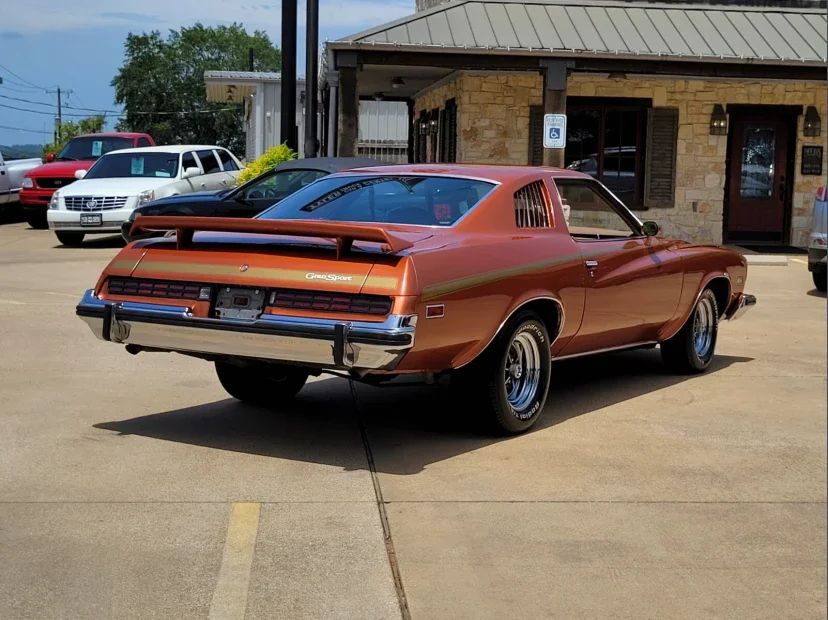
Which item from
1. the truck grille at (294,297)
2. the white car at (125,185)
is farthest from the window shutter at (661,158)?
the truck grille at (294,297)

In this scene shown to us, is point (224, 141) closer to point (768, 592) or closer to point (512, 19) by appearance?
point (512, 19)

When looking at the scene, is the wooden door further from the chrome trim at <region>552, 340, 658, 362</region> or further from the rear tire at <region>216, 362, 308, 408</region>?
the rear tire at <region>216, 362, 308, 408</region>

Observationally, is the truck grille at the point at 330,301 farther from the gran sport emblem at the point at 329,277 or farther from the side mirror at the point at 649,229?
the side mirror at the point at 649,229

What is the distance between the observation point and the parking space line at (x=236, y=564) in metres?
4.02

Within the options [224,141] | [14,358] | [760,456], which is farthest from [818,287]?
[224,141]

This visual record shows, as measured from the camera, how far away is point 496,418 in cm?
633

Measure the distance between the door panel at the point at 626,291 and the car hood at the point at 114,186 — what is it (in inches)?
457

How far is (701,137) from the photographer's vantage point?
19984 mm

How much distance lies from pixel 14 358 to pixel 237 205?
686 centimetres

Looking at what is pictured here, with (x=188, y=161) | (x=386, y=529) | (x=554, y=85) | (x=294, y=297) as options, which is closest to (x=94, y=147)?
(x=188, y=161)

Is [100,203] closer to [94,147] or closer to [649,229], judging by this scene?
[94,147]

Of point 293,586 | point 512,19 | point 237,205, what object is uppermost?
point 512,19

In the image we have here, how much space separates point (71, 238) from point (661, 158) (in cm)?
971

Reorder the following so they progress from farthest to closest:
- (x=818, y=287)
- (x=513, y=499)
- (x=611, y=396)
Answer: (x=818, y=287), (x=611, y=396), (x=513, y=499)
